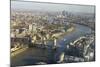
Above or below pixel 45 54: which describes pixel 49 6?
above

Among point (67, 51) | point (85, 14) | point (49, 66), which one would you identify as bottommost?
point (49, 66)

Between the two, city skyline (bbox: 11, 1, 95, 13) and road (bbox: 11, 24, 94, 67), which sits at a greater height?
city skyline (bbox: 11, 1, 95, 13)

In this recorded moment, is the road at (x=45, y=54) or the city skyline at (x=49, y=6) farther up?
the city skyline at (x=49, y=6)

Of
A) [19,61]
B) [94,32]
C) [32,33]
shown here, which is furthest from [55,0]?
[19,61]
